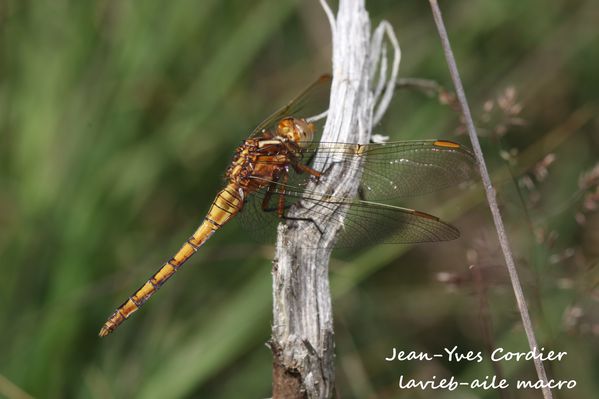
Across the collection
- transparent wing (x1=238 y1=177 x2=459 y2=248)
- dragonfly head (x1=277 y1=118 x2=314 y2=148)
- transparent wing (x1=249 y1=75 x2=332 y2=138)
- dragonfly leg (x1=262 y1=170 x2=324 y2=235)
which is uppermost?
transparent wing (x1=249 y1=75 x2=332 y2=138)

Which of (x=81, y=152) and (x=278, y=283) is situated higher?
(x=81, y=152)

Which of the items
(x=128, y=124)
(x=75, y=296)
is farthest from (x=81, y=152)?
(x=75, y=296)

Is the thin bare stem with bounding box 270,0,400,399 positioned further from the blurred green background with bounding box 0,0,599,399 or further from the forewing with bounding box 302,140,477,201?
the blurred green background with bounding box 0,0,599,399

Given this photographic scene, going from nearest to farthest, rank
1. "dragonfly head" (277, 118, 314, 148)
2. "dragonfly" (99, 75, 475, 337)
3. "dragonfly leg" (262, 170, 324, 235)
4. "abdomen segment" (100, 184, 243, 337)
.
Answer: "dragonfly" (99, 75, 475, 337) < "dragonfly leg" (262, 170, 324, 235) < "dragonfly head" (277, 118, 314, 148) < "abdomen segment" (100, 184, 243, 337)

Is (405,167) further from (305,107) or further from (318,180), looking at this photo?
(305,107)

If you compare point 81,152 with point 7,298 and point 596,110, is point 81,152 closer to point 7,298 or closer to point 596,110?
point 7,298

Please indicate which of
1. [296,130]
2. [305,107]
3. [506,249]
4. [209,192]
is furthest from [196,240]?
[506,249]

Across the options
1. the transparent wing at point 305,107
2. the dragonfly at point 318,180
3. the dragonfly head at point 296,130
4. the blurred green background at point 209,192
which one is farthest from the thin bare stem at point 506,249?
the transparent wing at point 305,107

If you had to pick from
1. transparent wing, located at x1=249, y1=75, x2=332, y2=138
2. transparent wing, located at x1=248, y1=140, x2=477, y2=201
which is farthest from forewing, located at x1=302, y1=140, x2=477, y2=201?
transparent wing, located at x1=249, y1=75, x2=332, y2=138
